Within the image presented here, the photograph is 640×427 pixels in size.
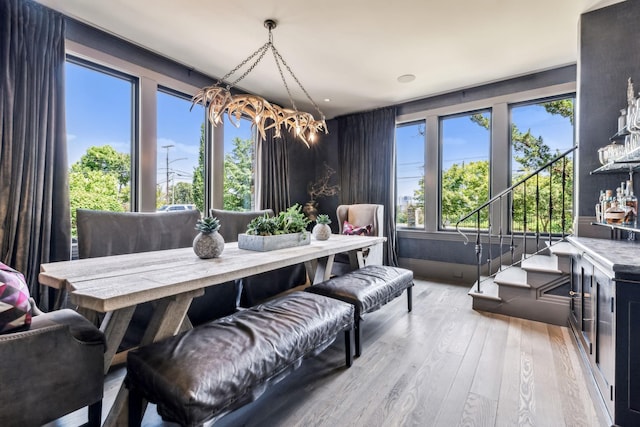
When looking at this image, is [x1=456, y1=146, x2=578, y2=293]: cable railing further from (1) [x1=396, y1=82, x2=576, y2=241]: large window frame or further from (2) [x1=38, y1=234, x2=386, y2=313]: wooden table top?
(2) [x1=38, y1=234, x2=386, y2=313]: wooden table top

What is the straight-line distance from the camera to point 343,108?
16.2 feet

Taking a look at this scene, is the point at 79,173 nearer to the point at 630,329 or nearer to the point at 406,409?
the point at 406,409

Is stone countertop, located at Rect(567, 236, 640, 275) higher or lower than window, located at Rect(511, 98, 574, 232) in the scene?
lower

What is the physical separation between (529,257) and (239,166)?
3.78 m

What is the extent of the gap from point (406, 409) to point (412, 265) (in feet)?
10.9

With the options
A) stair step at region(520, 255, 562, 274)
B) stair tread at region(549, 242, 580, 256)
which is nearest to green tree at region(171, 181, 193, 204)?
stair step at region(520, 255, 562, 274)

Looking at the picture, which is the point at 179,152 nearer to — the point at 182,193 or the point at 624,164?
the point at 182,193

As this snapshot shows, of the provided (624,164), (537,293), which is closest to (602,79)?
(624,164)

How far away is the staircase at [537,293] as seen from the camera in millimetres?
2562

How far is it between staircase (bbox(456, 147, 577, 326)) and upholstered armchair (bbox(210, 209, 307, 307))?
6.43 feet

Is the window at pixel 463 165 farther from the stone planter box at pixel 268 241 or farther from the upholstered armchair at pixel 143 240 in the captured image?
the upholstered armchair at pixel 143 240

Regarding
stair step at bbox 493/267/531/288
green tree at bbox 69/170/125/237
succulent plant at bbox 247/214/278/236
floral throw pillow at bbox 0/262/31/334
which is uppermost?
green tree at bbox 69/170/125/237

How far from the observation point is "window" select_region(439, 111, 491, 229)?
13.6 ft

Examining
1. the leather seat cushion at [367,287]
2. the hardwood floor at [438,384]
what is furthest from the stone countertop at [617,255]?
the leather seat cushion at [367,287]
